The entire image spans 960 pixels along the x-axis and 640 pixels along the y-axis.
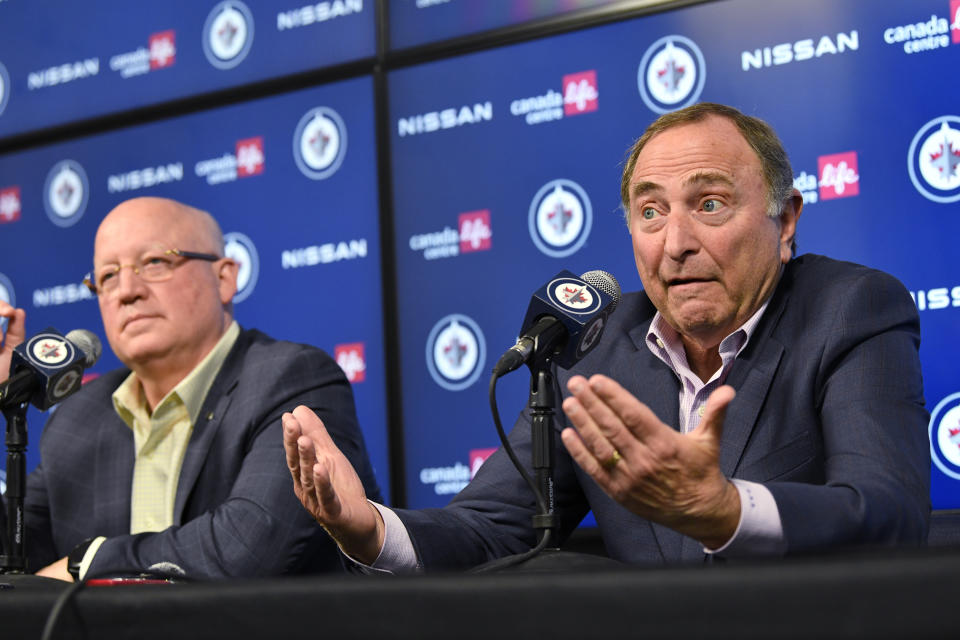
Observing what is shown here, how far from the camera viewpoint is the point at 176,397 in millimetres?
3027

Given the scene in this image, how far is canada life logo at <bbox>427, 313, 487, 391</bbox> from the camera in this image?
3.44m

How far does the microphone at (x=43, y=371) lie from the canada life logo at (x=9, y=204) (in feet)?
6.94

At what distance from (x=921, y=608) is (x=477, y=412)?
2441 mm

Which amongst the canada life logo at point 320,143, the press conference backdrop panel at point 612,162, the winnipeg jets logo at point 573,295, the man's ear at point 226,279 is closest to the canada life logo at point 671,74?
the press conference backdrop panel at point 612,162

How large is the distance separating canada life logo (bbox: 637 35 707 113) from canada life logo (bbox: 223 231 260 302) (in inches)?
56.8

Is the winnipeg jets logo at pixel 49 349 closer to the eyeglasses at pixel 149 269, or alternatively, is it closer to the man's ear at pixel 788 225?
the eyeglasses at pixel 149 269

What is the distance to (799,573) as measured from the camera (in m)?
1.06

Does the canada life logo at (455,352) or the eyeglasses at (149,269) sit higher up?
the eyeglasses at (149,269)

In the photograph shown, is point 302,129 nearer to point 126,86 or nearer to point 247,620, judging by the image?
point 126,86

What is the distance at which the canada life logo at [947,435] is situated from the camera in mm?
2770

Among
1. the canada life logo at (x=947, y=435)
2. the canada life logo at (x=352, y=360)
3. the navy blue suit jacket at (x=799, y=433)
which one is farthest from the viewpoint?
the canada life logo at (x=352, y=360)

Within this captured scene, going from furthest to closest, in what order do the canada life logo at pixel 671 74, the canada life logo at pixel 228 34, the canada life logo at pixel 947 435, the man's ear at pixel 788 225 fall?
1. the canada life logo at pixel 228 34
2. the canada life logo at pixel 671 74
3. the canada life logo at pixel 947 435
4. the man's ear at pixel 788 225

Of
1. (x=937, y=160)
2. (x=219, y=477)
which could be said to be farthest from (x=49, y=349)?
(x=937, y=160)

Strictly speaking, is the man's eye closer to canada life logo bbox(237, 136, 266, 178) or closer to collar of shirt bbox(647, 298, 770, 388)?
collar of shirt bbox(647, 298, 770, 388)
